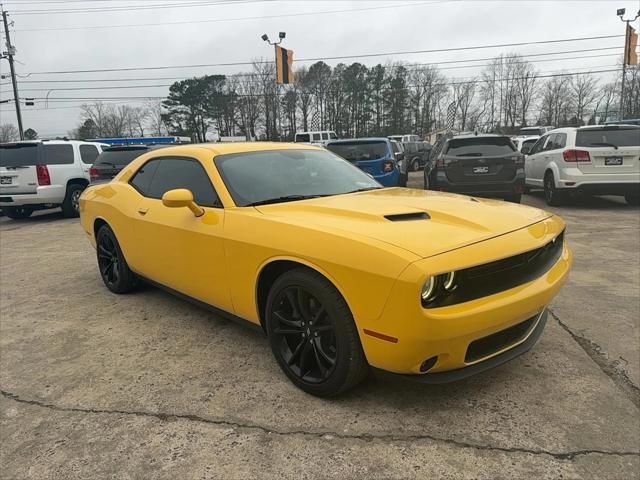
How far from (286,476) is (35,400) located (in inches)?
68.5

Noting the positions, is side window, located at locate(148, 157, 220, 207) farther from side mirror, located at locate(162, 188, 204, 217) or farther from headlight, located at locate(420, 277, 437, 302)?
headlight, located at locate(420, 277, 437, 302)

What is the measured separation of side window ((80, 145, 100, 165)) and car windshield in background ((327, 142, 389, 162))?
607 centimetres

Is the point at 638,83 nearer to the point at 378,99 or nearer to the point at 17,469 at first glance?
the point at 378,99

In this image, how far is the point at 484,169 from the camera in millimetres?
8805

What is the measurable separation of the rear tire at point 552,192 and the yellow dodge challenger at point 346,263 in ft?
23.6

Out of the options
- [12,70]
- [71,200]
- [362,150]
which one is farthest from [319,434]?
[12,70]

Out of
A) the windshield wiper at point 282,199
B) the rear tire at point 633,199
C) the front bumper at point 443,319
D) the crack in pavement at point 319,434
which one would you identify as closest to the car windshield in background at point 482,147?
the rear tire at point 633,199

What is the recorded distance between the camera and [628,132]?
9047mm

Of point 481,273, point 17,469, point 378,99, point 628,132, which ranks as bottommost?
point 17,469

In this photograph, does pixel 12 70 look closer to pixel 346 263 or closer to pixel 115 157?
pixel 115 157

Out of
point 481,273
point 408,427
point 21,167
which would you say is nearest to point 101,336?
point 408,427

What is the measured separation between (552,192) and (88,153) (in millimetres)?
10707

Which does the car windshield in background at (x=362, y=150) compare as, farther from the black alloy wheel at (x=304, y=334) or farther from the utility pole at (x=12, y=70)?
the utility pole at (x=12, y=70)

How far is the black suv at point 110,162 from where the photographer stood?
10.7 metres
